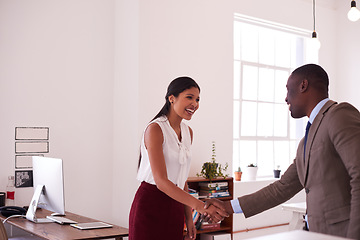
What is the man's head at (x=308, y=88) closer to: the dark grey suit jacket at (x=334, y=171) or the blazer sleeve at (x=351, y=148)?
the dark grey suit jacket at (x=334, y=171)

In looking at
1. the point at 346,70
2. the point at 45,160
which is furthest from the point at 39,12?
the point at 346,70

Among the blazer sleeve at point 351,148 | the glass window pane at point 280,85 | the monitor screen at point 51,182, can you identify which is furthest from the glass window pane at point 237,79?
the blazer sleeve at point 351,148

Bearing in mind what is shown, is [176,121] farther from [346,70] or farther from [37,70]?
[346,70]

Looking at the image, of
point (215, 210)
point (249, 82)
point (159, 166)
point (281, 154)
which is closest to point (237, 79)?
point (249, 82)

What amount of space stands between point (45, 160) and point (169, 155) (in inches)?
43.0

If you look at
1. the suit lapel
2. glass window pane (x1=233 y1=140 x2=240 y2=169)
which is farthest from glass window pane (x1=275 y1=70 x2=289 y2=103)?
the suit lapel

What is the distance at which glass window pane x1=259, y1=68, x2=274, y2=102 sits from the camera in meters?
6.16

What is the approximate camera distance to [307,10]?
21.0 ft

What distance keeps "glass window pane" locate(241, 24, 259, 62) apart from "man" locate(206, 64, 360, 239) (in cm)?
405

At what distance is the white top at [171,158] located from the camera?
2.71m

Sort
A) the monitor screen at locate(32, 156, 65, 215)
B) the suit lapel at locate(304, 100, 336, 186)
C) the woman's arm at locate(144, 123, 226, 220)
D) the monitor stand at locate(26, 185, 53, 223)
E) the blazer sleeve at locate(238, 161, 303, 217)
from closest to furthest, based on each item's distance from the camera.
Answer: the suit lapel at locate(304, 100, 336, 186)
the blazer sleeve at locate(238, 161, 303, 217)
the woman's arm at locate(144, 123, 226, 220)
the monitor screen at locate(32, 156, 65, 215)
the monitor stand at locate(26, 185, 53, 223)

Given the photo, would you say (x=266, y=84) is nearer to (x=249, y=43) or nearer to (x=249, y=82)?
(x=249, y=82)

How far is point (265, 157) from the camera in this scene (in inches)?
244

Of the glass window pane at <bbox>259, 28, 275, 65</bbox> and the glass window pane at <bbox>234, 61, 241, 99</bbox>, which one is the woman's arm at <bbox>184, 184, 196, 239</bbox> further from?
the glass window pane at <bbox>259, 28, 275, 65</bbox>
